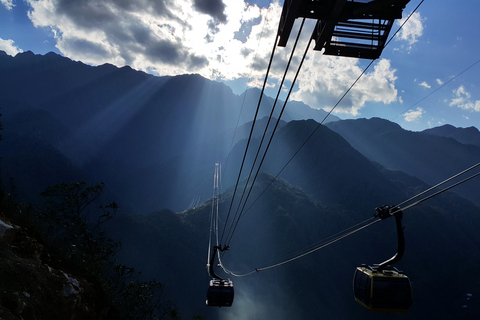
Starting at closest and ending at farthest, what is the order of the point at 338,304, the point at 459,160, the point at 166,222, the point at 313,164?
the point at 338,304, the point at 166,222, the point at 313,164, the point at 459,160

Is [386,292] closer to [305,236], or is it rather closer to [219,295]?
[219,295]

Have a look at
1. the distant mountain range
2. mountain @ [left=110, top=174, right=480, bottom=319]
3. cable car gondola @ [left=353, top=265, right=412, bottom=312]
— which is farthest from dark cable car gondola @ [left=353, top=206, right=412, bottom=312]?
mountain @ [left=110, top=174, right=480, bottom=319]

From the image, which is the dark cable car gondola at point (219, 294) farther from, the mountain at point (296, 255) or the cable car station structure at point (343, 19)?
the mountain at point (296, 255)

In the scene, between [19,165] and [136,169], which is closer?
[19,165]

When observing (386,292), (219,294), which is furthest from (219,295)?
(386,292)

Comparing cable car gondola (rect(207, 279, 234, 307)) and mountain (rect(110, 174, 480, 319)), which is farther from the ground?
cable car gondola (rect(207, 279, 234, 307))

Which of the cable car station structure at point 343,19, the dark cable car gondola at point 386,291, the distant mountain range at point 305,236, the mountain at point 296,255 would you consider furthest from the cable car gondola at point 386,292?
the mountain at point 296,255

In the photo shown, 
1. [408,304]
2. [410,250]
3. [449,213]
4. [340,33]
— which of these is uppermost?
[340,33]

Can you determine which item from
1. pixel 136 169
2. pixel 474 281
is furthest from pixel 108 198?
pixel 474 281

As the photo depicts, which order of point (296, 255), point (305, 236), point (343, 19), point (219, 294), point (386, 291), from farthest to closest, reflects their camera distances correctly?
point (305, 236) < point (296, 255) < point (219, 294) < point (386, 291) < point (343, 19)

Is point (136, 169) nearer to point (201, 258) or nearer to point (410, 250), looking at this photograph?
point (201, 258)

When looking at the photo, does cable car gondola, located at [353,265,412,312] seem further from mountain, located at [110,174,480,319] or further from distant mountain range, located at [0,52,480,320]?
mountain, located at [110,174,480,319]
